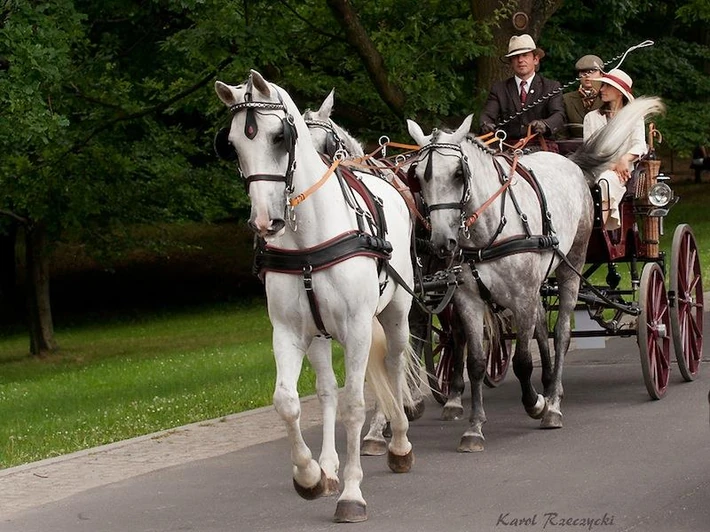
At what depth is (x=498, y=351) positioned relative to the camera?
464 inches

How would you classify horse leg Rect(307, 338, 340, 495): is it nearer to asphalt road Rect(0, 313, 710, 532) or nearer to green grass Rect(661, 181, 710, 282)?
asphalt road Rect(0, 313, 710, 532)

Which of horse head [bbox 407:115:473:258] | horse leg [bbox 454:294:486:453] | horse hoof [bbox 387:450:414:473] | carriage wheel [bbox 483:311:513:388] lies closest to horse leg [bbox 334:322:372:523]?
horse hoof [bbox 387:450:414:473]

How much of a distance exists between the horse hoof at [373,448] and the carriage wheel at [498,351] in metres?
1.91

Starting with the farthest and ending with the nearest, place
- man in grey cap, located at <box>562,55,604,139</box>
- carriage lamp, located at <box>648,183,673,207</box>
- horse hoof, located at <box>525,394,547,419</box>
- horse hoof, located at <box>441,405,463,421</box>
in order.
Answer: man in grey cap, located at <box>562,55,604,139</box>
carriage lamp, located at <box>648,183,673,207</box>
horse hoof, located at <box>441,405,463,421</box>
horse hoof, located at <box>525,394,547,419</box>

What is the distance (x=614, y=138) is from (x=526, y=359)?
2059 mm

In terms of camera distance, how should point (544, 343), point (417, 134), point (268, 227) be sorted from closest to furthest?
1. point (268, 227)
2. point (417, 134)
3. point (544, 343)

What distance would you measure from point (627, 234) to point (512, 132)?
125 centimetres

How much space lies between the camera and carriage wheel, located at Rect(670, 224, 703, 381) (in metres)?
11.2

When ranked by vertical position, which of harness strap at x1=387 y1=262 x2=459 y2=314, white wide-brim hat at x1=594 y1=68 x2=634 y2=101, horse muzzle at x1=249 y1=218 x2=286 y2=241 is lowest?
harness strap at x1=387 y1=262 x2=459 y2=314

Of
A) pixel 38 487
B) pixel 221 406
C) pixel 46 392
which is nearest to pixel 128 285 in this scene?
pixel 46 392

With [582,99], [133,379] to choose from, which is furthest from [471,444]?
[133,379]

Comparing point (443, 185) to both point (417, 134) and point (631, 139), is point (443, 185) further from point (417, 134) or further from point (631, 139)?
point (631, 139)

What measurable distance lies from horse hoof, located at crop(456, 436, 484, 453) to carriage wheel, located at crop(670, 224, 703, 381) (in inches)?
108

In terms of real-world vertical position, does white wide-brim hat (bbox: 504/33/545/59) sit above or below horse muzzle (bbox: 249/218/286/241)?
above
